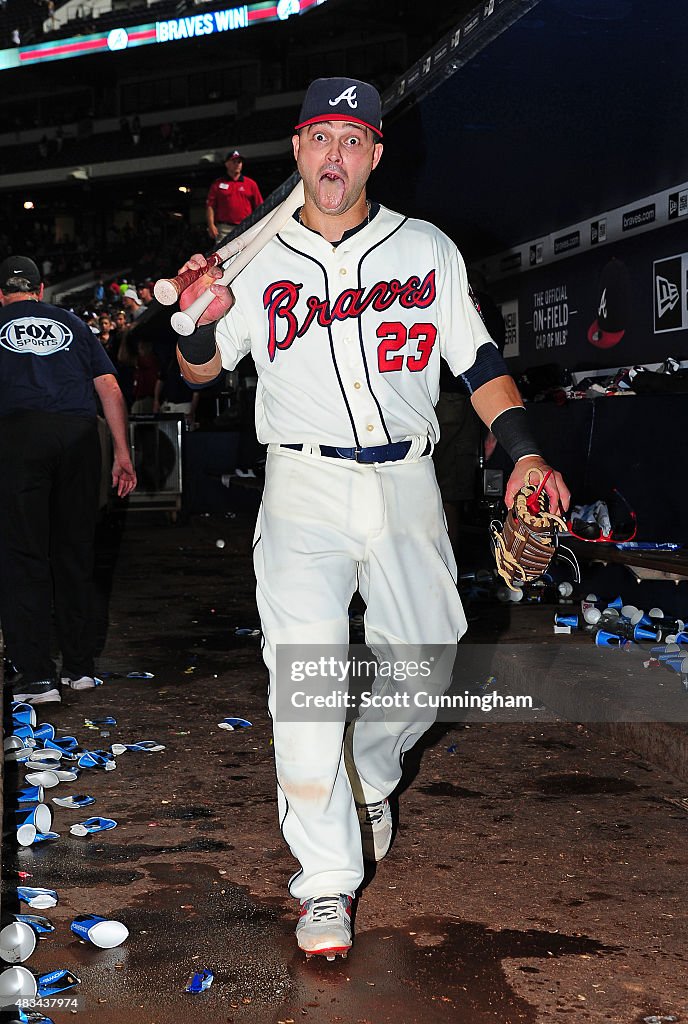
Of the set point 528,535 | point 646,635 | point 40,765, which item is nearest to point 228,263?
point 528,535

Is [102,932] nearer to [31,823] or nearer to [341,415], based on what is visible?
[31,823]

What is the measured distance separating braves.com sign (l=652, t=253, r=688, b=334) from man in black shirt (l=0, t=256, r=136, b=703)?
4662mm

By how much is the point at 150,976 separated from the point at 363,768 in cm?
99

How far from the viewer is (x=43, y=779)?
15.2 feet

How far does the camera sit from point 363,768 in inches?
146

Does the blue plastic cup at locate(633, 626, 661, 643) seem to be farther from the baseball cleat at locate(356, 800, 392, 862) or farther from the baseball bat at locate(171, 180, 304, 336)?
the baseball bat at locate(171, 180, 304, 336)

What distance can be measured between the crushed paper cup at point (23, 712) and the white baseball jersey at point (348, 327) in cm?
267

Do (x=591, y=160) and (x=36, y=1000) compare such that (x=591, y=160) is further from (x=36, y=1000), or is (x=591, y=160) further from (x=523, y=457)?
(x=36, y=1000)

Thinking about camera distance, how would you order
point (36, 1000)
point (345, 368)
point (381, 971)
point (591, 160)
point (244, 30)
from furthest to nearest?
1. point (244, 30)
2. point (591, 160)
3. point (345, 368)
4. point (381, 971)
5. point (36, 1000)

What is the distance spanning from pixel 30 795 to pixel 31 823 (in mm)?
342

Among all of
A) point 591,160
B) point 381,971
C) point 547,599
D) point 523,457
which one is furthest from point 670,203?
point 381,971

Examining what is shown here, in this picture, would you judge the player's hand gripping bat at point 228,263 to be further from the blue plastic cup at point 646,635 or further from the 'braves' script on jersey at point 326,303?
the blue plastic cup at point 646,635

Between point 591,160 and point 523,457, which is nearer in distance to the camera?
point 523,457

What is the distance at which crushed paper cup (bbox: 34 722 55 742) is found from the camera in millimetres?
5293
